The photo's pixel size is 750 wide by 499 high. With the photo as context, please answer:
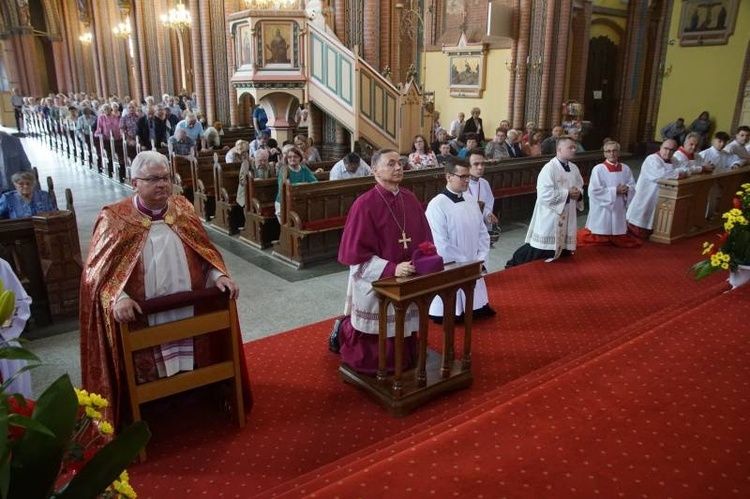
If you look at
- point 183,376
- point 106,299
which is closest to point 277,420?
point 183,376

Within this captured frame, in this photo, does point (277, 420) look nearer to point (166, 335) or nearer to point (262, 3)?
point (166, 335)

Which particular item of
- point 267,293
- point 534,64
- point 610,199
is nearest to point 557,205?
point 610,199

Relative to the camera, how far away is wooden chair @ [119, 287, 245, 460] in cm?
320

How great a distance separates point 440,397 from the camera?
4.01 metres

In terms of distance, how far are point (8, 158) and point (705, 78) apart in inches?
665

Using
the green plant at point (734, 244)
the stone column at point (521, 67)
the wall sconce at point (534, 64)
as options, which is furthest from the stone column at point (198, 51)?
the green plant at point (734, 244)

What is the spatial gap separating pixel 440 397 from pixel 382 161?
170 cm

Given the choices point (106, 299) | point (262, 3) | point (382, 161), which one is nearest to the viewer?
point (106, 299)

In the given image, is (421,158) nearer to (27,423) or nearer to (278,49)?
(278,49)

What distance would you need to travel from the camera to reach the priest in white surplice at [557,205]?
651 cm

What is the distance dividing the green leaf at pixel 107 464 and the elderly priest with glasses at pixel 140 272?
218 cm

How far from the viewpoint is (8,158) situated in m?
7.05

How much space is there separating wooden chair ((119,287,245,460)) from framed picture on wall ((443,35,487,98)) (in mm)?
13031

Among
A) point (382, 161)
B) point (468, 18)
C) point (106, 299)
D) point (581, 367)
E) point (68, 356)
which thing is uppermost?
point (468, 18)
